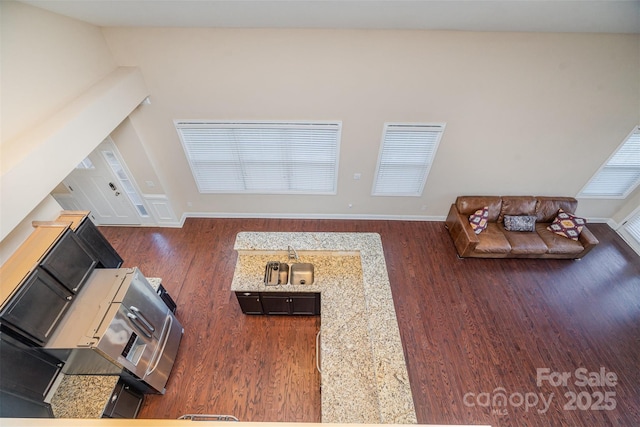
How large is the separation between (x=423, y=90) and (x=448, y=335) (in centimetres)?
356

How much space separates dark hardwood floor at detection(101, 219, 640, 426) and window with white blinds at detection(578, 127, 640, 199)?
0.92 meters

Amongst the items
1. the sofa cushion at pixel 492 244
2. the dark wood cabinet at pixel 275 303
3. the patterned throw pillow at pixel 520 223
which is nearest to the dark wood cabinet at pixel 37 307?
the dark wood cabinet at pixel 275 303

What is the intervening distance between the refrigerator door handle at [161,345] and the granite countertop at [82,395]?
33 cm

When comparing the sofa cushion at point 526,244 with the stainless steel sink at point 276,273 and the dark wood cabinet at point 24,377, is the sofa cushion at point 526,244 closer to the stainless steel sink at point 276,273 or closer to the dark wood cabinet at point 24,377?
the stainless steel sink at point 276,273

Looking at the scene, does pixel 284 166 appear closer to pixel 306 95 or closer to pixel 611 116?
pixel 306 95

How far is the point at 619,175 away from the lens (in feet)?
16.3

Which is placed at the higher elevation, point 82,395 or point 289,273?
point 289,273

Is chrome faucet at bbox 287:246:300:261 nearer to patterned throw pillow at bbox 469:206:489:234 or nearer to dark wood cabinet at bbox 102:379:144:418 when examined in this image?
dark wood cabinet at bbox 102:379:144:418

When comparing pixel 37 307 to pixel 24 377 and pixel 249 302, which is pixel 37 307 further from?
pixel 249 302

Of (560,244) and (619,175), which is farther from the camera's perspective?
(619,175)

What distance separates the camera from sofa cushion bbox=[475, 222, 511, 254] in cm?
471

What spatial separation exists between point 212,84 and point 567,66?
192 inches

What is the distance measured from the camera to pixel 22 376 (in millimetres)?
2391

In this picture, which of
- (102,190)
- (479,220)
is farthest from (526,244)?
(102,190)
